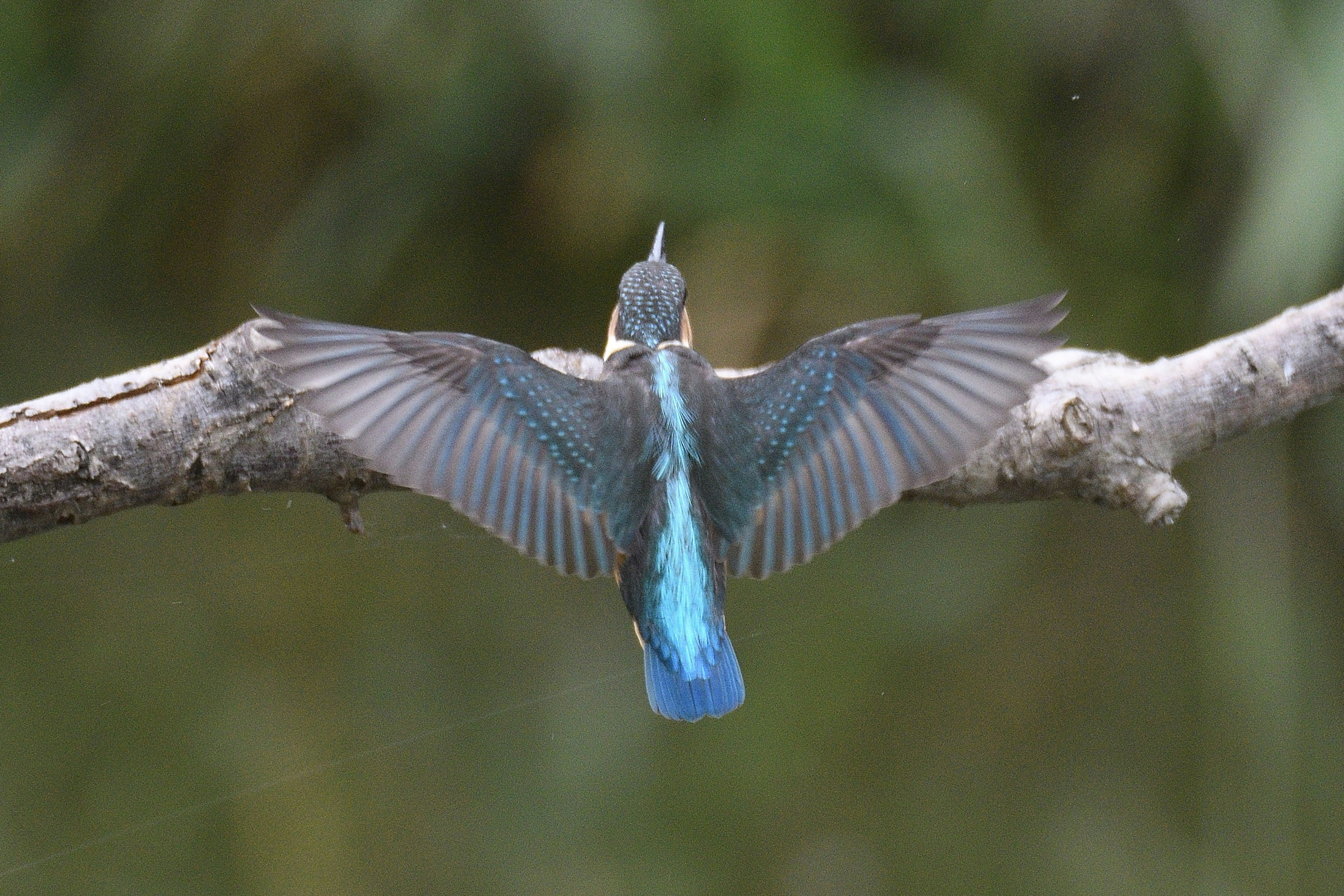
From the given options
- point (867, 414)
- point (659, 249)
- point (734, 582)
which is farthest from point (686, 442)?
point (734, 582)

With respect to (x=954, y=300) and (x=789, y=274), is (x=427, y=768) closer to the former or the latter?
(x=789, y=274)

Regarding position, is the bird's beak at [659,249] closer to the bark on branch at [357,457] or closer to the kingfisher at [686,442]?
the bark on branch at [357,457]

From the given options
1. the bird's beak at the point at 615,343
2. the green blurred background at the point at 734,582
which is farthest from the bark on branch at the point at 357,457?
the green blurred background at the point at 734,582

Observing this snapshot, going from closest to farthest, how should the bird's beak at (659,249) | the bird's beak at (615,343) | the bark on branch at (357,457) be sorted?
1. the bark on branch at (357,457)
2. the bird's beak at (615,343)
3. the bird's beak at (659,249)

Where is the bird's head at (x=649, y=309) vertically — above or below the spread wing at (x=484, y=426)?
above

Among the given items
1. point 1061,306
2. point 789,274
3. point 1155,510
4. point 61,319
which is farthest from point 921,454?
point 61,319

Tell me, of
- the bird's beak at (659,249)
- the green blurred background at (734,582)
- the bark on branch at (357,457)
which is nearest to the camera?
the bark on branch at (357,457)
